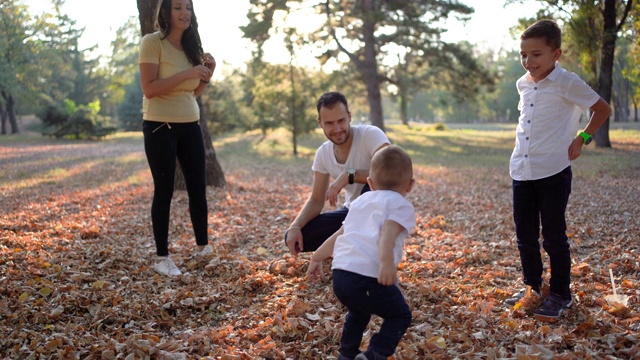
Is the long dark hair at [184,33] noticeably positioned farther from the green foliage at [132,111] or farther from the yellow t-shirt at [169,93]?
the green foliage at [132,111]

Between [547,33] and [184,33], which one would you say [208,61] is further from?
[547,33]

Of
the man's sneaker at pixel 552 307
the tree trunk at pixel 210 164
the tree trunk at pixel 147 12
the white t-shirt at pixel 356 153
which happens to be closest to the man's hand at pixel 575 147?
the man's sneaker at pixel 552 307

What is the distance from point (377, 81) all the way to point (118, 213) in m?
15.8

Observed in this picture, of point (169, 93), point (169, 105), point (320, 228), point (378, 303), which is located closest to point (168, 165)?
point (169, 105)

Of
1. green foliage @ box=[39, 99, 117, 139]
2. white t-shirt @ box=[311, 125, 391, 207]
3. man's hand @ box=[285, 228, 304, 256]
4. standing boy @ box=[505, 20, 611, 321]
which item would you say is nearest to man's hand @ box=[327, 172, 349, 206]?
white t-shirt @ box=[311, 125, 391, 207]

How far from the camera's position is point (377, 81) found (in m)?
21.4

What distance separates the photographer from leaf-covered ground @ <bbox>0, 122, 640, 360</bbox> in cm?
292

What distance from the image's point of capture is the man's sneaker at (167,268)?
4254 mm

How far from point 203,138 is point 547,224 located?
196 inches

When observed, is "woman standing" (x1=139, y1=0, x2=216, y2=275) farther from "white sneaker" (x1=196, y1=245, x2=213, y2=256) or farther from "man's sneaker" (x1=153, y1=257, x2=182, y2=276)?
"white sneaker" (x1=196, y1=245, x2=213, y2=256)

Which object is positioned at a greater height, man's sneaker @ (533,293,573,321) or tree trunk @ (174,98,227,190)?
tree trunk @ (174,98,227,190)

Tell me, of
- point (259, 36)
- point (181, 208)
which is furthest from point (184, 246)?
point (259, 36)

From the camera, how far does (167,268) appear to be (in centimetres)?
430

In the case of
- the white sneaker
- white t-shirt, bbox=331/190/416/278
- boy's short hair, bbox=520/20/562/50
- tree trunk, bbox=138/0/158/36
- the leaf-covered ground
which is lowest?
the leaf-covered ground
